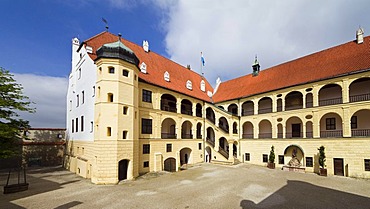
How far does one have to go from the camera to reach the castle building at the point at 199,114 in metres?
17.0

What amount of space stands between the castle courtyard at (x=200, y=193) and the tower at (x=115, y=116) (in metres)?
1.31

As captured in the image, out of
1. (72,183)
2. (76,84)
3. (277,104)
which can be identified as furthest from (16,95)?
(277,104)

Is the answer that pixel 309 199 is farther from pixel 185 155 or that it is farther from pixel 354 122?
pixel 185 155

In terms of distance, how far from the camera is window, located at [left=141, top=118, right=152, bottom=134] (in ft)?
66.4

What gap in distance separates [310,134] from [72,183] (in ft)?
83.5

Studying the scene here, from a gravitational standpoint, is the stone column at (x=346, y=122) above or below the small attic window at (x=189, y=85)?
below

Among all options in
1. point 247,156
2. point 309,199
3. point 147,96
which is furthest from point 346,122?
point 147,96

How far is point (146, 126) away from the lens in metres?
20.6

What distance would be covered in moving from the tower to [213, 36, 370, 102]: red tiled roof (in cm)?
1756

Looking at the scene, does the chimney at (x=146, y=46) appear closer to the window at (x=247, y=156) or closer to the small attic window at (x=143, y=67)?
the small attic window at (x=143, y=67)

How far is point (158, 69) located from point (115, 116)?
35.0ft

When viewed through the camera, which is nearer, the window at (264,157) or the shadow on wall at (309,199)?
A: the shadow on wall at (309,199)

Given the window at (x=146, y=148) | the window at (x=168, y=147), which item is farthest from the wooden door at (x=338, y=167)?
the window at (x=146, y=148)

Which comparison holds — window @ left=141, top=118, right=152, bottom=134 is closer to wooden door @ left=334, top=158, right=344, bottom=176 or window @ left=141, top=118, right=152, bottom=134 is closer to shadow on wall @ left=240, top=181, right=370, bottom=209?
shadow on wall @ left=240, top=181, right=370, bottom=209
